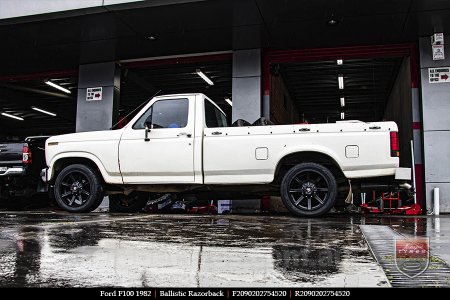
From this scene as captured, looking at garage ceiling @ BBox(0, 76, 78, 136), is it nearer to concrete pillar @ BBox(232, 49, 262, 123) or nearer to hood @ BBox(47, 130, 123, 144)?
concrete pillar @ BBox(232, 49, 262, 123)

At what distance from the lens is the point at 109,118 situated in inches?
482

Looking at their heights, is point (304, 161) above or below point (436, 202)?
above

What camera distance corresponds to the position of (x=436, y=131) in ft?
31.3

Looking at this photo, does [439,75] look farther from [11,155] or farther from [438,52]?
[11,155]

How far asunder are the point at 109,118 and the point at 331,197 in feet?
26.1

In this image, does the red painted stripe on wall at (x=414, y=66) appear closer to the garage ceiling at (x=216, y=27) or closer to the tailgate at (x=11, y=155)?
the garage ceiling at (x=216, y=27)

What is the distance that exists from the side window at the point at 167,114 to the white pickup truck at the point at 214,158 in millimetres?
18

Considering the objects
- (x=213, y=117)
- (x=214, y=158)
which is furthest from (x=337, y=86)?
(x=214, y=158)

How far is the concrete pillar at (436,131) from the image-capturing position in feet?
30.7

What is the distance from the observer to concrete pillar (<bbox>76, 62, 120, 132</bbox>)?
40.1 feet

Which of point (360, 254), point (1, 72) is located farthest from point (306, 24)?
point (1, 72)

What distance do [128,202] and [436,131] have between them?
23.6ft
